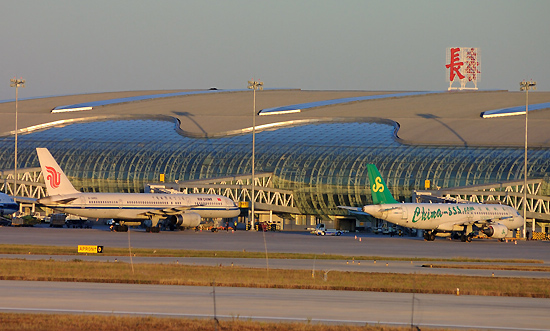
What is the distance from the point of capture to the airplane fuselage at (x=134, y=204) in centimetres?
8088

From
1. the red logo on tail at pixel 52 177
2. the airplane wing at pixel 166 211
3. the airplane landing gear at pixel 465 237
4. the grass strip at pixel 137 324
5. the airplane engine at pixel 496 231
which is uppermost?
the red logo on tail at pixel 52 177

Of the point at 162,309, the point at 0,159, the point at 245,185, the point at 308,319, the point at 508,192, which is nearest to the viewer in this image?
the point at 308,319

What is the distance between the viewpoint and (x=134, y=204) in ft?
281

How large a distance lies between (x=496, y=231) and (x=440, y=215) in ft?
18.9

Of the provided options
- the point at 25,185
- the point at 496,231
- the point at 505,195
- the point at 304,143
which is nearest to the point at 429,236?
the point at 496,231

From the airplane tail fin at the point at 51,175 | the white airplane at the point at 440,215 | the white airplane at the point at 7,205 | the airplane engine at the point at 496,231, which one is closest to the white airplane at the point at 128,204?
the airplane tail fin at the point at 51,175

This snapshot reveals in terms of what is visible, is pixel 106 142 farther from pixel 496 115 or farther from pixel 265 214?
pixel 496 115

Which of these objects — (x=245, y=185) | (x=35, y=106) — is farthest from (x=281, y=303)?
(x=35, y=106)

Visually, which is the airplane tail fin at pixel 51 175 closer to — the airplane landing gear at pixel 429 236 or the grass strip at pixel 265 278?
the airplane landing gear at pixel 429 236

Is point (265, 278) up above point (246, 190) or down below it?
below

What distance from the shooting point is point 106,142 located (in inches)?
4983

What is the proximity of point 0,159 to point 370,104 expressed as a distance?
56639 mm

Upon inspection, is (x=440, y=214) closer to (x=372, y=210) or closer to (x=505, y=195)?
(x=372, y=210)

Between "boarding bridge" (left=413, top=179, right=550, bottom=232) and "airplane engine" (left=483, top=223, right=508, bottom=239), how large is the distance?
46.5ft
